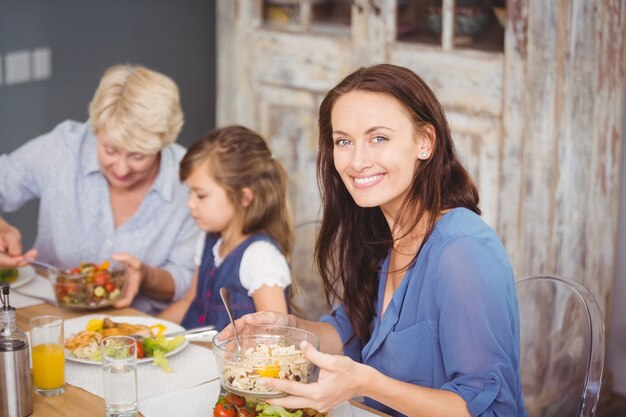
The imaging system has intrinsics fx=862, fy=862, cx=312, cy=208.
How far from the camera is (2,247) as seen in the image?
231 centimetres

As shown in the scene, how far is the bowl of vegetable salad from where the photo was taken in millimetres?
2113

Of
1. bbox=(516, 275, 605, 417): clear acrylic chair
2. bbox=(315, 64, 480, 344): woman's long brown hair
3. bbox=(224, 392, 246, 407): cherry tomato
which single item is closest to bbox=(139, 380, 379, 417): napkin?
bbox=(224, 392, 246, 407): cherry tomato

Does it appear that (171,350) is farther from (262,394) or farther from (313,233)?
(313,233)

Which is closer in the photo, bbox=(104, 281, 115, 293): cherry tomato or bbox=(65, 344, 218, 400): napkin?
bbox=(65, 344, 218, 400): napkin

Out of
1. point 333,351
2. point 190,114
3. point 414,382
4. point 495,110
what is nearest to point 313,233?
point 495,110

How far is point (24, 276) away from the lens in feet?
7.89

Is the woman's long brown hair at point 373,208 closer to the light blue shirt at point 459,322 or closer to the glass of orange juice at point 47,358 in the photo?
the light blue shirt at point 459,322

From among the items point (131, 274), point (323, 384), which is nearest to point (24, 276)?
point (131, 274)

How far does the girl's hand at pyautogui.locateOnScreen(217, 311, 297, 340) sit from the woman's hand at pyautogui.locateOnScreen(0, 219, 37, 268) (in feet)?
2.66

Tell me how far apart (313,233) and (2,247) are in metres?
0.97

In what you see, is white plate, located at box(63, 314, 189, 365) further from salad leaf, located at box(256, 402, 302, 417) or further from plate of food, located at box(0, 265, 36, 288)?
salad leaf, located at box(256, 402, 302, 417)

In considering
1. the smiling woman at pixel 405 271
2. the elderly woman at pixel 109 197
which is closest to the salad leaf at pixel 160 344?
the smiling woman at pixel 405 271

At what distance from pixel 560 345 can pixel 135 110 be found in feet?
4.38

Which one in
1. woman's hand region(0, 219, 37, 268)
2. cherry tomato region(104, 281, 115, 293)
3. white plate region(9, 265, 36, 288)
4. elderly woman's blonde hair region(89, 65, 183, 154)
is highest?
elderly woman's blonde hair region(89, 65, 183, 154)
